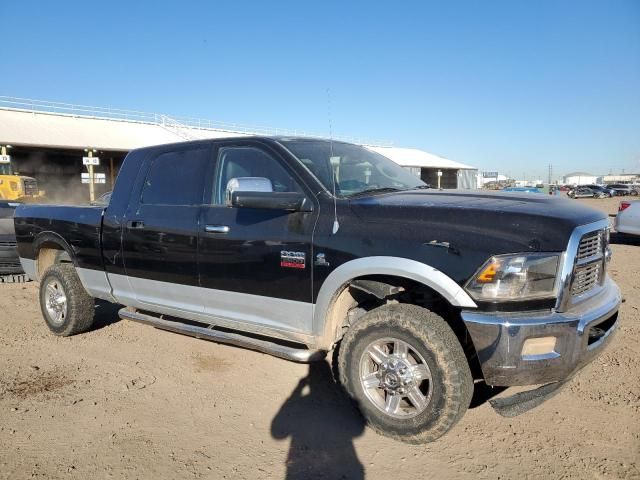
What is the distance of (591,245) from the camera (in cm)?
299

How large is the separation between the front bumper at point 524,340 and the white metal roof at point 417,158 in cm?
4444

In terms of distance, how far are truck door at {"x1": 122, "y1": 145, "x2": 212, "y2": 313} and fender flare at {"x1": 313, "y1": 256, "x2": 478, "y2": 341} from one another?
1.21 metres

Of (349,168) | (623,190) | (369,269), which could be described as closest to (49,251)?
(349,168)

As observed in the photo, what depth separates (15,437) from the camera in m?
3.21

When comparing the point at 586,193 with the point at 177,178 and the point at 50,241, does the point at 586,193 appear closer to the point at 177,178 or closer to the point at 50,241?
the point at 177,178

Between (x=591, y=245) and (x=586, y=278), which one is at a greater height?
(x=591, y=245)

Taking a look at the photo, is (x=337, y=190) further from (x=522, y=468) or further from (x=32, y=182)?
(x=32, y=182)

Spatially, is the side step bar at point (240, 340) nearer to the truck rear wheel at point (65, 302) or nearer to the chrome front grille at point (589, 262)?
the truck rear wheel at point (65, 302)

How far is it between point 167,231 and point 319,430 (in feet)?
6.67

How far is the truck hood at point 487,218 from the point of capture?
8.83 feet

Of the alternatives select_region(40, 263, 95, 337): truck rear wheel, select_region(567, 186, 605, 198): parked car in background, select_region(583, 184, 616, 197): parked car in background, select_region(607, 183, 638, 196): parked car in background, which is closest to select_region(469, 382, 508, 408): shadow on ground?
select_region(40, 263, 95, 337): truck rear wheel

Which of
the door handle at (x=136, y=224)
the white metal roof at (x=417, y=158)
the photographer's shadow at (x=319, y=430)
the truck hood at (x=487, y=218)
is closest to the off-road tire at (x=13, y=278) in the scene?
the door handle at (x=136, y=224)

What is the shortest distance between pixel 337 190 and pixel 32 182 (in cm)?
2678

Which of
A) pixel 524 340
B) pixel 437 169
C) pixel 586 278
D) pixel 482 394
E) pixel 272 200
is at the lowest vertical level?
pixel 482 394
